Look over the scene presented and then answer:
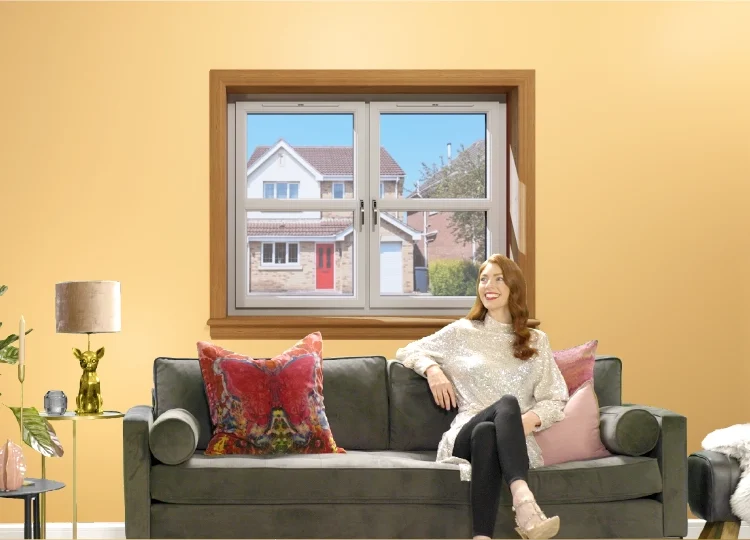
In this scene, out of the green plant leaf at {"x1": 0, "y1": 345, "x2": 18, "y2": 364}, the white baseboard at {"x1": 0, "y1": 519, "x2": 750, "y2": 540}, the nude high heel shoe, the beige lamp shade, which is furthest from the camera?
the white baseboard at {"x1": 0, "y1": 519, "x2": 750, "y2": 540}

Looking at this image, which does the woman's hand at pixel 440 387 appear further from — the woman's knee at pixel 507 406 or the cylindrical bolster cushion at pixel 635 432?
the cylindrical bolster cushion at pixel 635 432

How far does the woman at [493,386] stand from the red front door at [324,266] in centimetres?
93

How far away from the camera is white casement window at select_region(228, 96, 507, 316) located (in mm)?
4812

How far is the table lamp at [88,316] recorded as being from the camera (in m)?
4.02

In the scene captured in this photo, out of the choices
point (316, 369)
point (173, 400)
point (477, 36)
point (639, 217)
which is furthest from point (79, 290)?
point (639, 217)

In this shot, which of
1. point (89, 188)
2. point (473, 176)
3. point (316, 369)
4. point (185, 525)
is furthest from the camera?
point (473, 176)

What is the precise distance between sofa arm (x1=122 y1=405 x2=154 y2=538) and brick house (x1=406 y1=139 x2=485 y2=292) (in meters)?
1.88

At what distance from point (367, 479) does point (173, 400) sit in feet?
3.14

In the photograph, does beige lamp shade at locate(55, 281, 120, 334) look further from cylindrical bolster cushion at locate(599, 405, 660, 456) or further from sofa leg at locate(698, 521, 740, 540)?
sofa leg at locate(698, 521, 740, 540)

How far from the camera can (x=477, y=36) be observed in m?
4.64

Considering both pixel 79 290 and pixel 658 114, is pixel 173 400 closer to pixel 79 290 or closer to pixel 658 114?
pixel 79 290

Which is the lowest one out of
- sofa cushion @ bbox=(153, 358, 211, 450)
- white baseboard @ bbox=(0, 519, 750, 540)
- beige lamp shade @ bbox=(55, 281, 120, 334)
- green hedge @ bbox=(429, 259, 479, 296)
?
white baseboard @ bbox=(0, 519, 750, 540)

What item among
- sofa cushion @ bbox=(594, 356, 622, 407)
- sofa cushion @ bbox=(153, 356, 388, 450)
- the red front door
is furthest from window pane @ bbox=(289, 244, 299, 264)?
sofa cushion @ bbox=(594, 356, 622, 407)

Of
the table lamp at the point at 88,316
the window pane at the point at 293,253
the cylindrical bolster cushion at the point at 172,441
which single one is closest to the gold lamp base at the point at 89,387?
the table lamp at the point at 88,316
